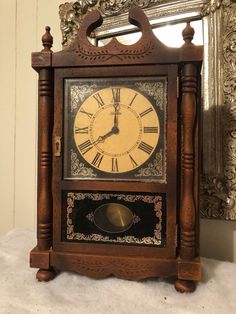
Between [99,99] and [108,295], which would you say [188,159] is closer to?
[99,99]

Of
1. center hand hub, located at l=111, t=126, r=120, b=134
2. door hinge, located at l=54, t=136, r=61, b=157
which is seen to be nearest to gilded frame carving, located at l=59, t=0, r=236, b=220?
center hand hub, located at l=111, t=126, r=120, b=134

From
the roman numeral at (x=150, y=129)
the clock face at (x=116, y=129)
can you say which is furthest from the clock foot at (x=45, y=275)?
the roman numeral at (x=150, y=129)

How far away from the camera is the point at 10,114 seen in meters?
1.26

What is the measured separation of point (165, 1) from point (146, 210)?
Result: 71cm

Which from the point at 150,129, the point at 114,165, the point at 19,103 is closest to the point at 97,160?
the point at 114,165

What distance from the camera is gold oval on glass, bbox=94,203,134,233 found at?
0.73m

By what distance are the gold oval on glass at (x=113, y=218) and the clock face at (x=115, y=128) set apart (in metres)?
0.08

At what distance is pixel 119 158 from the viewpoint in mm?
724

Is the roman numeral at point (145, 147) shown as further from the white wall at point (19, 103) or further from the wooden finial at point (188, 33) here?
the white wall at point (19, 103)

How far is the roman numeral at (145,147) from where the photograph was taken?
711 millimetres

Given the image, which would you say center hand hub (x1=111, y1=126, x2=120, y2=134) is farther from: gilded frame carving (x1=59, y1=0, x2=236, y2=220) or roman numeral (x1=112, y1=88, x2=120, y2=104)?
gilded frame carving (x1=59, y1=0, x2=236, y2=220)

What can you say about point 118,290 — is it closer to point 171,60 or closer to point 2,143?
point 171,60

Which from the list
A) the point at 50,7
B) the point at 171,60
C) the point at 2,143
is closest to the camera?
the point at 171,60

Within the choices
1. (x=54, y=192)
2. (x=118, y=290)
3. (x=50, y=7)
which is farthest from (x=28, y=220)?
(x=50, y=7)
